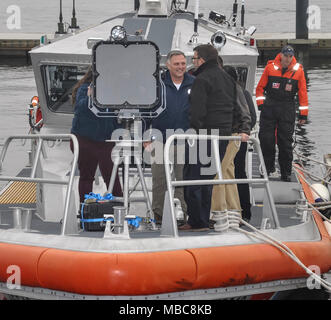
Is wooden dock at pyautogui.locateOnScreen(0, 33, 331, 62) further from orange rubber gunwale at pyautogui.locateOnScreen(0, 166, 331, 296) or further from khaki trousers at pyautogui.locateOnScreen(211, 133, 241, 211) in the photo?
orange rubber gunwale at pyautogui.locateOnScreen(0, 166, 331, 296)

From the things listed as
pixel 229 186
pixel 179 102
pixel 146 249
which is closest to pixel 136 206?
pixel 229 186

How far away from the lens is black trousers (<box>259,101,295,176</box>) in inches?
290

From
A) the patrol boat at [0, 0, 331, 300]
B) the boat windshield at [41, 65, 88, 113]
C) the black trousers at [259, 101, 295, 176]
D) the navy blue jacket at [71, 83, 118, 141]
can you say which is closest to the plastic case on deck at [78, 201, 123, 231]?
the patrol boat at [0, 0, 331, 300]

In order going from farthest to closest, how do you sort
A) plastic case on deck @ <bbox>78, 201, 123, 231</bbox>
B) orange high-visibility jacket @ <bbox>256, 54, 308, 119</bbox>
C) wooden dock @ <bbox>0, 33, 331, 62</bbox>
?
wooden dock @ <bbox>0, 33, 331, 62</bbox>, orange high-visibility jacket @ <bbox>256, 54, 308, 119</bbox>, plastic case on deck @ <bbox>78, 201, 123, 231</bbox>

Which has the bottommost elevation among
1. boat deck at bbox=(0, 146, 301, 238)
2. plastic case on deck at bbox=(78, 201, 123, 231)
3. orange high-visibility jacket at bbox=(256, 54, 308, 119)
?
boat deck at bbox=(0, 146, 301, 238)

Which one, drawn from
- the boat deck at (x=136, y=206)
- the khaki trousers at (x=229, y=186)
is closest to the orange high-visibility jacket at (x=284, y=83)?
the boat deck at (x=136, y=206)

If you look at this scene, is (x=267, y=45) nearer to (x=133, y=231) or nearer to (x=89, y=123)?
(x=89, y=123)

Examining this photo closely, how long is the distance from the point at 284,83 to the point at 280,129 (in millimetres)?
448

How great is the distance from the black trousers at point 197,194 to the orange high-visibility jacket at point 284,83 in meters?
2.24

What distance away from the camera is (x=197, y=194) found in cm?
523

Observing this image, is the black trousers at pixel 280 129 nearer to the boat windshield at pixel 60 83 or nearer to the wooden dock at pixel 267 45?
the boat windshield at pixel 60 83

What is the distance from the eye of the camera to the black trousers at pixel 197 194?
17.2ft

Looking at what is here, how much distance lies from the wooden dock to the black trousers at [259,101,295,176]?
17.0 meters
